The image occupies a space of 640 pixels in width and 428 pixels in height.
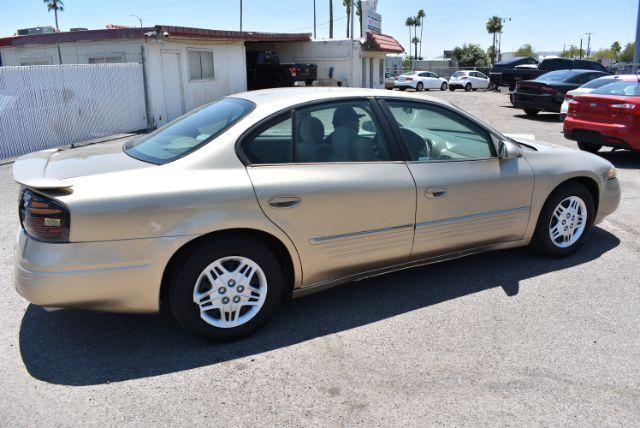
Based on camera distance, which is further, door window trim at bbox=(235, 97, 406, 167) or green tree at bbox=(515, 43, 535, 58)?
green tree at bbox=(515, 43, 535, 58)

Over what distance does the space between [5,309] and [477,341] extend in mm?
3217

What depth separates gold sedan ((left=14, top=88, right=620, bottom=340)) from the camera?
9.82 feet

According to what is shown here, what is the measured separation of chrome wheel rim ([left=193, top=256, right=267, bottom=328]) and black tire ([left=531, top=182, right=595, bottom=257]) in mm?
2526

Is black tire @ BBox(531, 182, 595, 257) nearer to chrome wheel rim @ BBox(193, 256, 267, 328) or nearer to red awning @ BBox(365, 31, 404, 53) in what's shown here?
chrome wheel rim @ BBox(193, 256, 267, 328)

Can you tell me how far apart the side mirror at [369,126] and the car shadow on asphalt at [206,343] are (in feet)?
4.02

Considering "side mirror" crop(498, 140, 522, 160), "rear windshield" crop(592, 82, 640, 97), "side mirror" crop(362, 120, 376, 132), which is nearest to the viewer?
"side mirror" crop(362, 120, 376, 132)

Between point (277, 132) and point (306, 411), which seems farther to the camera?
point (277, 132)

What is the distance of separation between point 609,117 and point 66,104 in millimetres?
10747

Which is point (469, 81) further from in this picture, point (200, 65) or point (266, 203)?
point (266, 203)

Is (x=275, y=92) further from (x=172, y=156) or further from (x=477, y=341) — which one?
(x=477, y=341)

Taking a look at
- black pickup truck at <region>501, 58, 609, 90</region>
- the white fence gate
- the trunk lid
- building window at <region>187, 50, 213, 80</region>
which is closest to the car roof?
the trunk lid

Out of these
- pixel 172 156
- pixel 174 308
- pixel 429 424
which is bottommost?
A: pixel 429 424

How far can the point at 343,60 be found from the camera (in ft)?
73.0

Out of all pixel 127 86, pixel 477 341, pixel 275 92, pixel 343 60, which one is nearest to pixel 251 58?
pixel 343 60
